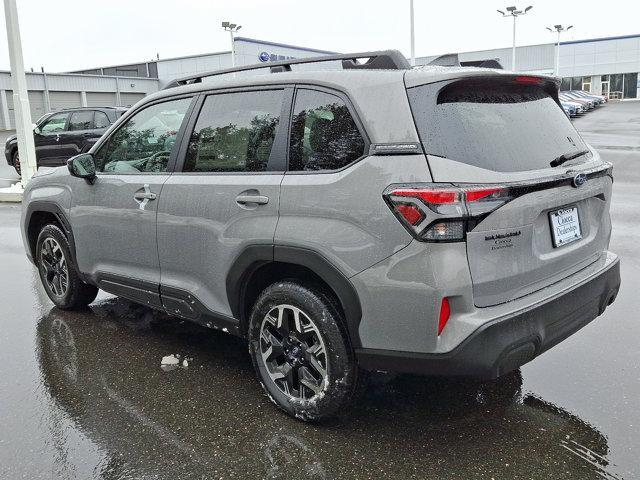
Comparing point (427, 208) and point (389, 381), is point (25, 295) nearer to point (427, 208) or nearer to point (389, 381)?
point (389, 381)

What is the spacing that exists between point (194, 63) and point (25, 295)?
5333 cm

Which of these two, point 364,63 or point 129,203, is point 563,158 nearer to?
point 364,63

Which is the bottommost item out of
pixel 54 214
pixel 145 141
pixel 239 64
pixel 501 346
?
pixel 501 346

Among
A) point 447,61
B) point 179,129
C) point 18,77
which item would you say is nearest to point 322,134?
point 447,61

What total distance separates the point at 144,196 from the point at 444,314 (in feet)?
7.18

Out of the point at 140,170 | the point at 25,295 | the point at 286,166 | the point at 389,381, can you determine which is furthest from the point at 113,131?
the point at 389,381

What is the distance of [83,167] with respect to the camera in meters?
4.26

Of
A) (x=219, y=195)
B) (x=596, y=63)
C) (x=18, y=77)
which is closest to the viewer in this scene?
(x=219, y=195)

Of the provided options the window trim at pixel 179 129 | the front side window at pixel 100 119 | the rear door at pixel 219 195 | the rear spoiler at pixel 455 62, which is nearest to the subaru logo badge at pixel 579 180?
the rear spoiler at pixel 455 62

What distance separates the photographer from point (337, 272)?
280 centimetres

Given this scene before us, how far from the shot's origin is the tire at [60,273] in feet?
15.8

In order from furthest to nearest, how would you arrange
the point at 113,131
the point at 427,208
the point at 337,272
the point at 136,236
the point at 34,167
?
the point at 34,167 < the point at 113,131 < the point at 136,236 < the point at 337,272 < the point at 427,208

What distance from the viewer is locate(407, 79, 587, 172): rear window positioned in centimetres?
268

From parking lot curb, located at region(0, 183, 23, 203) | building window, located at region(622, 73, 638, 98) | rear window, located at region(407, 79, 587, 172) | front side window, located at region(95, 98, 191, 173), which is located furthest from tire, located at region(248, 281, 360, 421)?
building window, located at region(622, 73, 638, 98)
